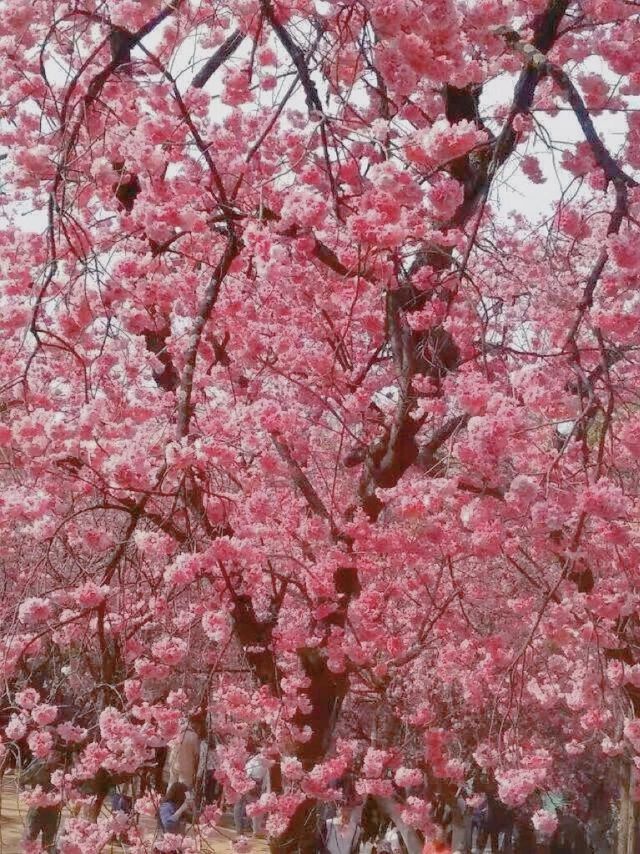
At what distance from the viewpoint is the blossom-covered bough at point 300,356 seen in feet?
11.6

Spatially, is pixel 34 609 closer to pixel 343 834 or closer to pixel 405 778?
pixel 405 778

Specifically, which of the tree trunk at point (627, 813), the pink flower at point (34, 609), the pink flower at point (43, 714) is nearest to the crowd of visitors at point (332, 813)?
the pink flower at point (43, 714)

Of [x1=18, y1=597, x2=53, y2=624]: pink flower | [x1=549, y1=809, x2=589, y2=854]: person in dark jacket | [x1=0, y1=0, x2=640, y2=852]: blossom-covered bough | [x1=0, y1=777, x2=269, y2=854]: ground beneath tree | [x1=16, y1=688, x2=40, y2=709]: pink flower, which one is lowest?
[x1=0, y1=777, x2=269, y2=854]: ground beneath tree

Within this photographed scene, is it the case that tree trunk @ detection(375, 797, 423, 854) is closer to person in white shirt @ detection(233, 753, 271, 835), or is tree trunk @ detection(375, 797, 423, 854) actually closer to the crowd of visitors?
the crowd of visitors

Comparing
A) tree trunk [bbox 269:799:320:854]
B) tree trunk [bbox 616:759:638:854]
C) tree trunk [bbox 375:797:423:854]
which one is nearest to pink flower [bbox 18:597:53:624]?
tree trunk [bbox 269:799:320:854]

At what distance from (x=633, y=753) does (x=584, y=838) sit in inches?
355

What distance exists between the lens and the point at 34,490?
16.4 ft

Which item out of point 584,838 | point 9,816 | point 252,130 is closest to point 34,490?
point 252,130

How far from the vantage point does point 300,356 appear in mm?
6199

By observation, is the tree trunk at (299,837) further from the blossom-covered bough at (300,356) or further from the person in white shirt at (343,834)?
the person in white shirt at (343,834)

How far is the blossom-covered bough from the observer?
11.6ft

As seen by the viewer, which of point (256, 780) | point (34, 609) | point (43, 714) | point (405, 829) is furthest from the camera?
point (256, 780)

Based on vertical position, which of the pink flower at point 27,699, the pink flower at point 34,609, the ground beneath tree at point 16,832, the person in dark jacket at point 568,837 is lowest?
the ground beneath tree at point 16,832

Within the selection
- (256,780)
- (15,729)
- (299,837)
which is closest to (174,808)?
(256,780)
